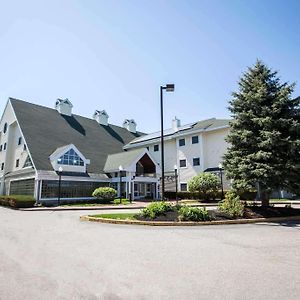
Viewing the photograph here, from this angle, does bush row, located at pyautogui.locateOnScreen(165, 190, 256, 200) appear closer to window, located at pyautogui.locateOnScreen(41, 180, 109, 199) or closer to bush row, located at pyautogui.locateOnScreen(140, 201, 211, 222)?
window, located at pyautogui.locateOnScreen(41, 180, 109, 199)

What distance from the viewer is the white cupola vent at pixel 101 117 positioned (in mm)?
46688

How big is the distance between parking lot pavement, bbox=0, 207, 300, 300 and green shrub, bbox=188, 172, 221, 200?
1959cm

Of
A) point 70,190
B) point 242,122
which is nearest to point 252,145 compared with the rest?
point 242,122

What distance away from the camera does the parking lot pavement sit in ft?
14.3

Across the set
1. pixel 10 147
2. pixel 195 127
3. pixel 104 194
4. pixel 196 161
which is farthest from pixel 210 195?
pixel 10 147

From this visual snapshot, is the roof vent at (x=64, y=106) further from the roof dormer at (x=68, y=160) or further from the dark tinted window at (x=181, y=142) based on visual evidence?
the dark tinted window at (x=181, y=142)

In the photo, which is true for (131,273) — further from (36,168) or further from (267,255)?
(36,168)

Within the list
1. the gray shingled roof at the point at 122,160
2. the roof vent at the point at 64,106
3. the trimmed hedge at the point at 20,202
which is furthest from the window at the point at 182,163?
the trimmed hedge at the point at 20,202

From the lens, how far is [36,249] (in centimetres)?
740

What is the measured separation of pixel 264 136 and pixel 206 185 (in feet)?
48.4

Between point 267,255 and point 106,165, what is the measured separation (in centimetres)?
3005

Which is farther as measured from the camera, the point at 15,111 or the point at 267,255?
the point at 15,111

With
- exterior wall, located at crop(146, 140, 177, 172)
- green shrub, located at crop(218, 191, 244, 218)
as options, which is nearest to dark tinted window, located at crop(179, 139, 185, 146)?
exterior wall, located at crop(146, 140, 177, 172)

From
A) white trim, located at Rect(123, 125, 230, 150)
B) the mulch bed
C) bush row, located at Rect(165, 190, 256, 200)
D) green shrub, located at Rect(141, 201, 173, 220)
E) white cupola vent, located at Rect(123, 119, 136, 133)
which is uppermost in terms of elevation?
white cupola vent, located at Rect(123, 119, 136, 133)
